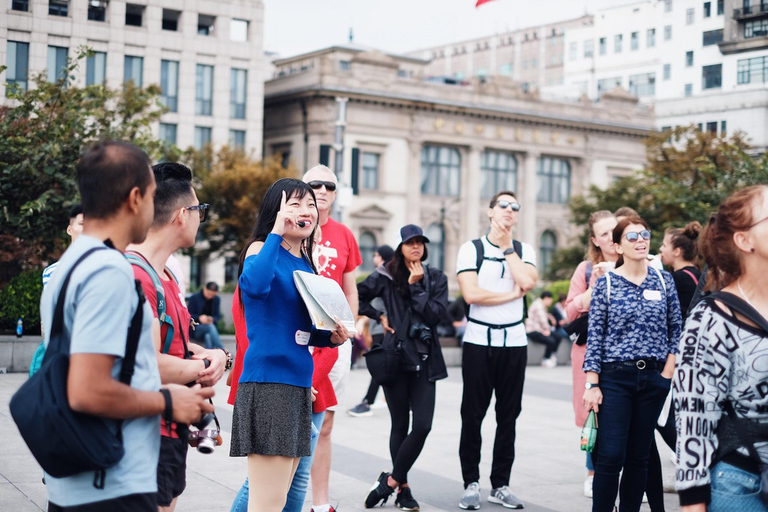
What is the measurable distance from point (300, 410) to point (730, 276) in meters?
2.05

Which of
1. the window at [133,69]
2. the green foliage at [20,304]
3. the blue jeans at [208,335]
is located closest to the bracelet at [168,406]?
the green foliage at [20,304]

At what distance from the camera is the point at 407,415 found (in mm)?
7168

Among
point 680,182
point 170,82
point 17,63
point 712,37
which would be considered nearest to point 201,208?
point 712,37

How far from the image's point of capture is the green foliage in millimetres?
→ 15430

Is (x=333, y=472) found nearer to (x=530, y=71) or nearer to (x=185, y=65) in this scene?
(x=185, y=65)

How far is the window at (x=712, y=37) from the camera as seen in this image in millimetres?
11373

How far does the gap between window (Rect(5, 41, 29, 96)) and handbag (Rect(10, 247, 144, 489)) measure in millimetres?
12423

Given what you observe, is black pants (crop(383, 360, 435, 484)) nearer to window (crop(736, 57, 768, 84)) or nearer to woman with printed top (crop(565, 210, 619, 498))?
woman with printed top (crop(565, 210, 619, 498))

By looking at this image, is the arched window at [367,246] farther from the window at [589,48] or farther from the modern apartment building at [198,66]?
the window at [589,48]

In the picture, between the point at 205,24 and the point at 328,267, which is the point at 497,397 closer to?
the point at 328,267

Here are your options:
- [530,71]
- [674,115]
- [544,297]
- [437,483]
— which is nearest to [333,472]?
[437,483]

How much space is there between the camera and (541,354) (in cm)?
2062

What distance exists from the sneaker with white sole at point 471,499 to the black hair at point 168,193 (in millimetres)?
3707

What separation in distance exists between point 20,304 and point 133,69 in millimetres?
32649
